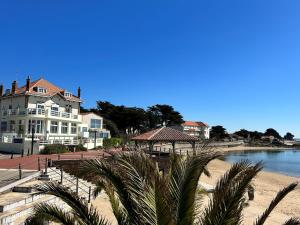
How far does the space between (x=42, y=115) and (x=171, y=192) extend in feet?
124


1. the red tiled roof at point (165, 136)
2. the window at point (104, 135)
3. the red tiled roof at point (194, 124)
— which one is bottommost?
the red tiled roof at point (165, 136)

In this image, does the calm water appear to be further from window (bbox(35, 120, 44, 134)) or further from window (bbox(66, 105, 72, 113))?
window (bbox(35, 120, 44, 134))

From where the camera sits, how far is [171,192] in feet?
18.0

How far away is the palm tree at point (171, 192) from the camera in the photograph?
5184 mm

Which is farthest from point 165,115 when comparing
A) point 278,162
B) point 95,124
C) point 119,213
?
point 119,213

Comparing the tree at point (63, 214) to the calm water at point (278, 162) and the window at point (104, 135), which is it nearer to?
the calm water at point (278, 162)

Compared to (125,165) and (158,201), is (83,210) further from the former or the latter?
(158,201)

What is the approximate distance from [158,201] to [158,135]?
23.0 meters

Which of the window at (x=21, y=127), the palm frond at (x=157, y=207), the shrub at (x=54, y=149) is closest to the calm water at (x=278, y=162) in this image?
the shrub at (x=54, y=149)

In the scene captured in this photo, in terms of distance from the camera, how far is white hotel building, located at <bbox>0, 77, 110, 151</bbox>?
131ft

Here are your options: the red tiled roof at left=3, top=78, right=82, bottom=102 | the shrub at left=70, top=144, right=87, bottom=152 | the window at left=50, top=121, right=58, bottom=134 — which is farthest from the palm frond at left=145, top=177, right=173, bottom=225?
the red tiled roof at left=3, top=78, right=82, bottom=102

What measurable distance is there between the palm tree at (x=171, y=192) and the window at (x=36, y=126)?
118 feet

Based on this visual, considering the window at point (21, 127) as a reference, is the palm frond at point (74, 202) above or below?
below

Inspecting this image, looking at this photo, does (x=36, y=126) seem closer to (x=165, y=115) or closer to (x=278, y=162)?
(x=278, y=162)
